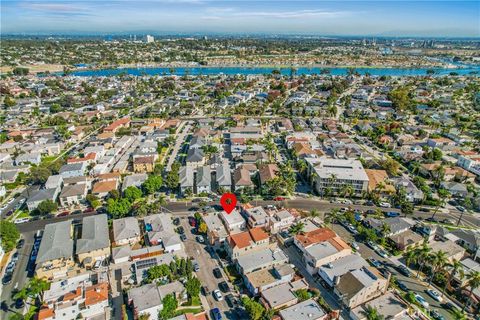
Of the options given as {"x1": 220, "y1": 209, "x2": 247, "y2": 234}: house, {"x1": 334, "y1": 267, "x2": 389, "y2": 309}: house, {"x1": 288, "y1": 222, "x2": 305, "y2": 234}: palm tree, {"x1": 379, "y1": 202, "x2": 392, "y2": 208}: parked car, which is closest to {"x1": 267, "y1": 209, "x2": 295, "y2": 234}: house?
{"x1": 288, "y1": 222, "x2": 305, "y2": 234}: palm tree

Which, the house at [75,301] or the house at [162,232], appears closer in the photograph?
the house at [75,301]

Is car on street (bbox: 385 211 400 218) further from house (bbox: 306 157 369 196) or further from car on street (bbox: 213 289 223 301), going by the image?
car on street (bbox: 213 289 223 301)

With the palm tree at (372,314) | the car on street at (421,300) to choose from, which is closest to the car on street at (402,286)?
the car on street at (421,300)

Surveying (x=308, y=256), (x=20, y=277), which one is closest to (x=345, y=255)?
(x=308, y=256)

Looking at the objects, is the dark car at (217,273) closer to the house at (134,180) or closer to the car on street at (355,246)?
the car on street at (355,246)

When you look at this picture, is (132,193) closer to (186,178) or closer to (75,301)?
(186,178)

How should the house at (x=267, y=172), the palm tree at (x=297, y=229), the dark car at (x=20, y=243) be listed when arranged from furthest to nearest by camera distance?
the house at (x=267, y=172) → the palm tree at (x=297, y=229) → the dark car at (x=20, y=243)
